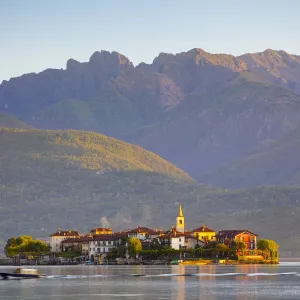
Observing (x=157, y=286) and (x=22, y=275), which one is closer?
(x=157, y=286)

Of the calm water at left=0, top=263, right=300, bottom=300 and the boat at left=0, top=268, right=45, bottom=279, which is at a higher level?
the boat at left=0, top=268, right=45, bottom=279

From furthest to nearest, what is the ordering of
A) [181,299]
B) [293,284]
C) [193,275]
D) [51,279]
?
[193,275], [51,279], [293,284], [181,299]

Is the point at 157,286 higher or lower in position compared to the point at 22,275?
lower

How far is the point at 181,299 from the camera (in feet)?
405

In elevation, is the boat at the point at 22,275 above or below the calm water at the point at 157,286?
above

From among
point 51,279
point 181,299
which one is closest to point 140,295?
point 181,299

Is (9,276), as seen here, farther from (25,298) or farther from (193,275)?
(25,298)

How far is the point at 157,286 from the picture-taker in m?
147

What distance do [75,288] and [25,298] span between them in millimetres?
18231

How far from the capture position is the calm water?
129 m

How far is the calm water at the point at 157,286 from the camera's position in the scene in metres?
129

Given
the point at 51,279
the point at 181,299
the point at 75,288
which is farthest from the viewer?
the point at 51,279

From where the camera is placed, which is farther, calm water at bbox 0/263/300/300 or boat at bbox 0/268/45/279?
boat at bbox 0/268/45/279

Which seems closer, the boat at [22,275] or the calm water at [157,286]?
the calm water at [157,286]
